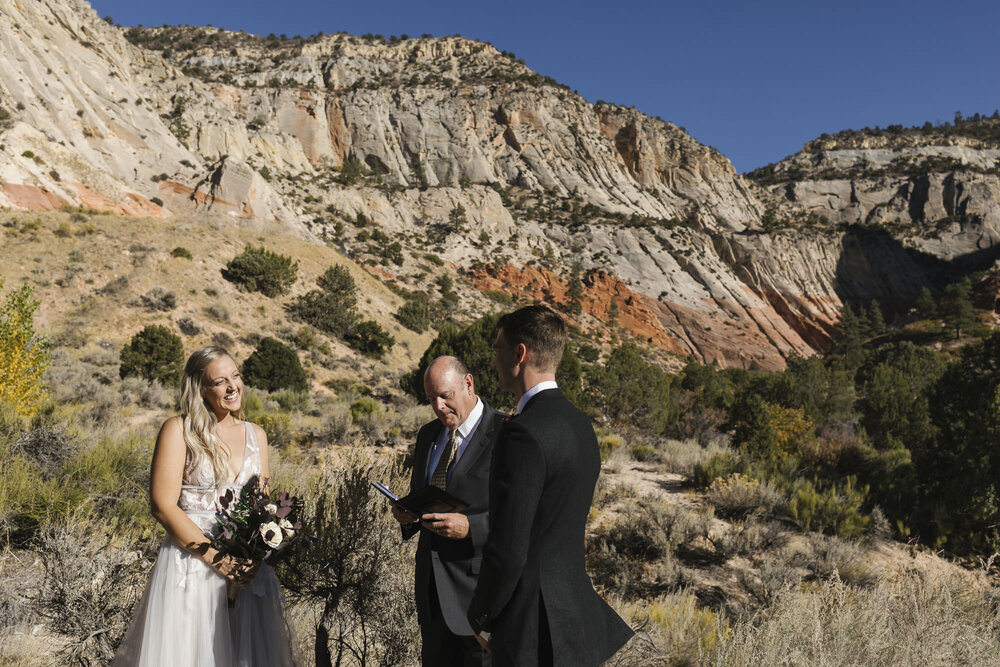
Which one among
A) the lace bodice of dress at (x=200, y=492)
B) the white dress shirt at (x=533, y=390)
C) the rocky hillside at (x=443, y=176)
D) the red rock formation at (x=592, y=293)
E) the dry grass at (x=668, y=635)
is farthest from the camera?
the red rock formation at (x=592, y=293)

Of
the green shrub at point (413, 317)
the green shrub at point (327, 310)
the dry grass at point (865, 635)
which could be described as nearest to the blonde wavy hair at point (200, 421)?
the dry grass at point (865, 635)

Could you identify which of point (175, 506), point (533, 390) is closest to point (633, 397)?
point (533, 390)

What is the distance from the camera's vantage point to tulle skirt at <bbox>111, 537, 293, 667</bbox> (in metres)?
2.30

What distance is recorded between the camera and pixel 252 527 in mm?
2451

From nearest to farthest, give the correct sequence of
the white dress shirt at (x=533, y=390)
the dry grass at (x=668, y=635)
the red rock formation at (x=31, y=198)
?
1. the white dress shirt at (x=533, y=390)
2. the dry grass at (x=668, y=635)
3. the red rock formation at (x=31, y=198)

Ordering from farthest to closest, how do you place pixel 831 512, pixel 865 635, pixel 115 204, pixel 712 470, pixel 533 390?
pixel 115 204, pixel 712 470, pixel 831 512, pixel 865 635, pixel 533 390

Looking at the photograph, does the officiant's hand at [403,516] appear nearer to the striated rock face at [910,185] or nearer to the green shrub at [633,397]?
the green shrub at [633,397]

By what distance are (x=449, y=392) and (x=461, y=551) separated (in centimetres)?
77

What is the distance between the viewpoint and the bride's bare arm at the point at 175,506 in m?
2.38

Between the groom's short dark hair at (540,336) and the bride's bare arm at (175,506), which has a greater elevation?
the groom's short dark hair at (540,336)

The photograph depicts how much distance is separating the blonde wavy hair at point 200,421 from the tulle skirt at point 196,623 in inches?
15.2

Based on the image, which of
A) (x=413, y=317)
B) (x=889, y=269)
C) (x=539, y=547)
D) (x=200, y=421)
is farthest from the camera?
(x=889, y=269)

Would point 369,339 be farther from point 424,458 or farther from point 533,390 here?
point 533,390

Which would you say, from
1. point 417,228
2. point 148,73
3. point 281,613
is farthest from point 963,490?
point 148,73
